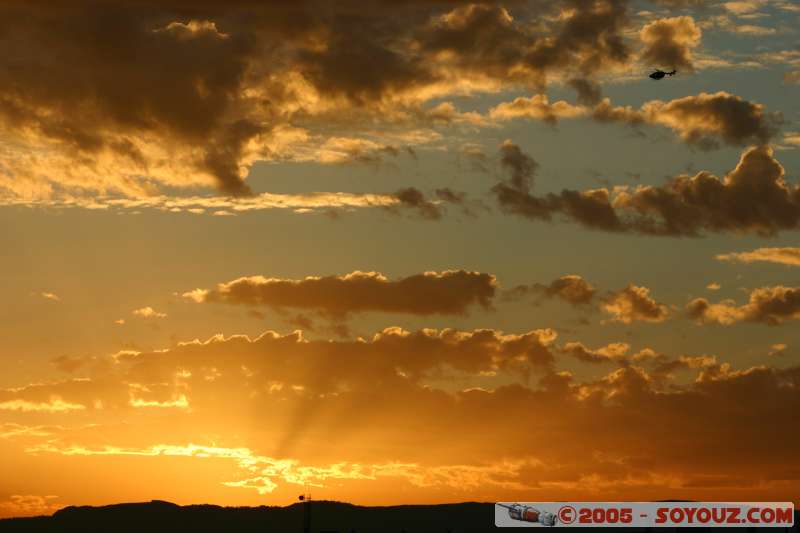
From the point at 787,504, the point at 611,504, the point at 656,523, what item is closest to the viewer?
the point at 787,504

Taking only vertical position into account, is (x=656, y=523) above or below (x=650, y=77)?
below

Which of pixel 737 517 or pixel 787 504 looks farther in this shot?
pixel 737 517

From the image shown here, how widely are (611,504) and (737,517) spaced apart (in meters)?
21.3

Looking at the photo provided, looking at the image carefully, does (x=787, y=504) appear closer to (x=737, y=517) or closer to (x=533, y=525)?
(x=737, y=517)

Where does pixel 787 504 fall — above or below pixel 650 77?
below

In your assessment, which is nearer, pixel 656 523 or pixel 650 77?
pixel 650 77

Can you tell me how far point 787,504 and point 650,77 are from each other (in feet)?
194

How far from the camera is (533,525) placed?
18150 centimetres

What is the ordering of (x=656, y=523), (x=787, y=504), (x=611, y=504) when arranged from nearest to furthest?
1. (x=787, y=504)
2. (x=611, y=504)
3. (x=656, y=523)

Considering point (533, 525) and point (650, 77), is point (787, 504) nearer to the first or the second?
point (533, 525)

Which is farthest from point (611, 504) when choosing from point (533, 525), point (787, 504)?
point (787, 504)

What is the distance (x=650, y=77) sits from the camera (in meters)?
179

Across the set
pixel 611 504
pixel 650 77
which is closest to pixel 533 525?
pixel 611 504

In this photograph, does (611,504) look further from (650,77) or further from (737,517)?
(650,77)
